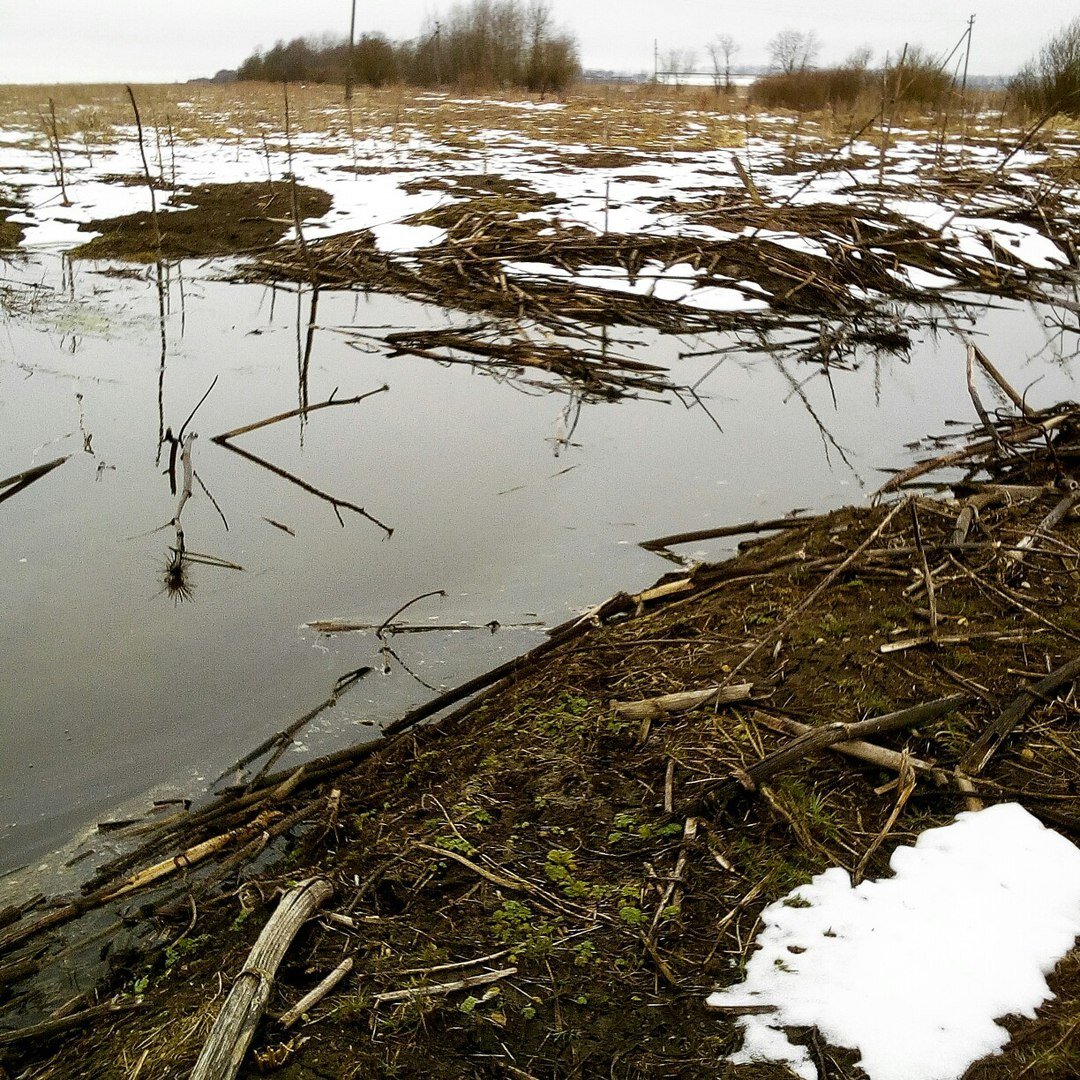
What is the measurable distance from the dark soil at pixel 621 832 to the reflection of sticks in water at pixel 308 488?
172cm

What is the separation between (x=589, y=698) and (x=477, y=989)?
1.46m

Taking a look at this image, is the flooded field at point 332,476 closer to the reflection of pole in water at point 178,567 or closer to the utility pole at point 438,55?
the reflection of pole in water at point 178,567

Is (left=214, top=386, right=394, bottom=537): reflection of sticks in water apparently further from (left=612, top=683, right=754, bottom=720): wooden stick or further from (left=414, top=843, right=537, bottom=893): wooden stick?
(left=414, top=843, right=537, bottom=893): wooden stick

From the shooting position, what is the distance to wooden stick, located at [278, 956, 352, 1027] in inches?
90.3

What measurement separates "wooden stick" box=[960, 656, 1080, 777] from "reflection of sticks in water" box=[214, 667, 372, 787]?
2420 mm

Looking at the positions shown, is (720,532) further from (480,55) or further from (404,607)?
(480,55)

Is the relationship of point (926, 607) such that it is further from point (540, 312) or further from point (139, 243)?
point (139, 243)

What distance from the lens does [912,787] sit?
9.75 ft

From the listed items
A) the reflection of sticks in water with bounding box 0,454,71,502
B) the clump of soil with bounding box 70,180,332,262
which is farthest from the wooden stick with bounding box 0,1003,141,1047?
the clump of soil with bounding box 70,180,332,262

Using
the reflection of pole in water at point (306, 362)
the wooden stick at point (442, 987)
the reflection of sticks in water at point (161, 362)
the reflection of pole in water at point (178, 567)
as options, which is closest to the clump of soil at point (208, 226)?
the reflection of sticks in water at point (161, 362)

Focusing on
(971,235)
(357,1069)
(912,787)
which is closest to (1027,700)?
(912,787)

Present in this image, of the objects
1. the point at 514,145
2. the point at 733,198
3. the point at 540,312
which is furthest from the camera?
the point at 514,145

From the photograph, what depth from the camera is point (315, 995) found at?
2352 mm

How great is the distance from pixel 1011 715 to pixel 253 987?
97.3 inches
